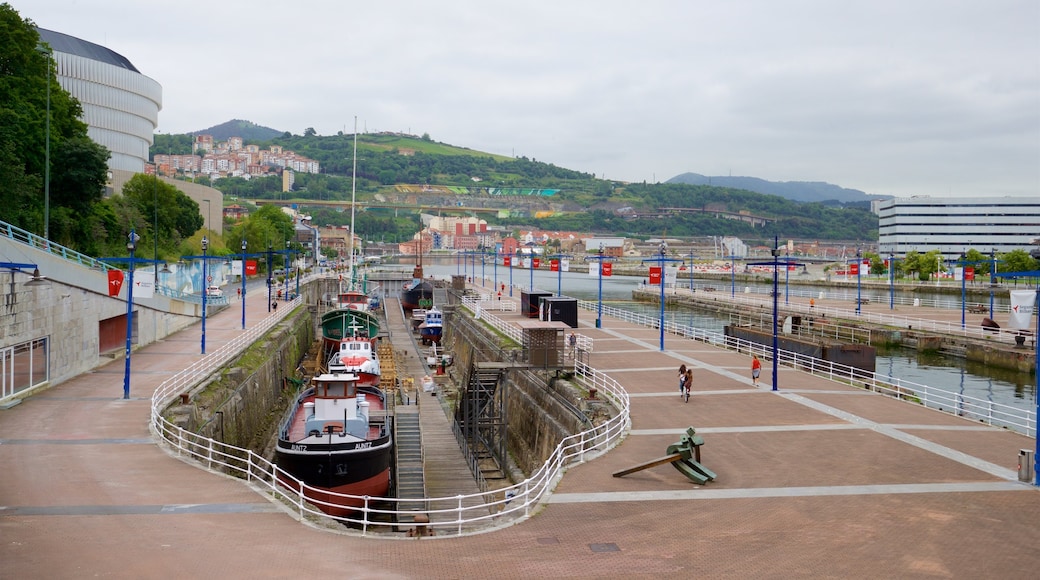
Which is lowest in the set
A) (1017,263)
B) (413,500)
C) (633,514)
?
(633,514)

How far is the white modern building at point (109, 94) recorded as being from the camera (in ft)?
346

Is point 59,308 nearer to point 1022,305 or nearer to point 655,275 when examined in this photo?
point 655,275

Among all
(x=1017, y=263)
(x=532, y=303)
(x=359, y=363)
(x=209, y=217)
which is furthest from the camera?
(x=209, y=217)

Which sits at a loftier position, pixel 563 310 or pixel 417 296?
pixel 563 310

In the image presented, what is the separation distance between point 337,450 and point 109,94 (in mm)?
104237

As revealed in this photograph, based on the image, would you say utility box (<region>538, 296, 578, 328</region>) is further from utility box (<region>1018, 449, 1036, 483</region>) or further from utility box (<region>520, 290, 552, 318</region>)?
utility box (<region>1018, 449, 1036, 483</region>)

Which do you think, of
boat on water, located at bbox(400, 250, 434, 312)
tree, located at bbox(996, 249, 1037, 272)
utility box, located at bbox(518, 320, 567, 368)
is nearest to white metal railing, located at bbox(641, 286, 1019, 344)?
utility box, located at bbox(518, 320, 567, 368)

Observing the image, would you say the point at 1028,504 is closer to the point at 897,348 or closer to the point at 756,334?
the point at 756,334

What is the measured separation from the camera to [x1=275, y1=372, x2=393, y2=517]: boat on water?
22.9 m

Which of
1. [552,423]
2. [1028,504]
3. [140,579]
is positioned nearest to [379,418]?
[552,423]

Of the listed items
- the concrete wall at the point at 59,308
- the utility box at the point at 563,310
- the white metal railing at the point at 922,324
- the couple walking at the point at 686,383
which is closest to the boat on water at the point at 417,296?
the white metal railing at the point at 922,324

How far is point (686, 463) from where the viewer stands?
19328 millimetres

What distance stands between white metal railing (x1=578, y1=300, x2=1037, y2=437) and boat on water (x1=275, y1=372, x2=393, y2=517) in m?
18.7

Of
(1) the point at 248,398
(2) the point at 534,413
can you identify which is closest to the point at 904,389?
(2) the point at 534,413
